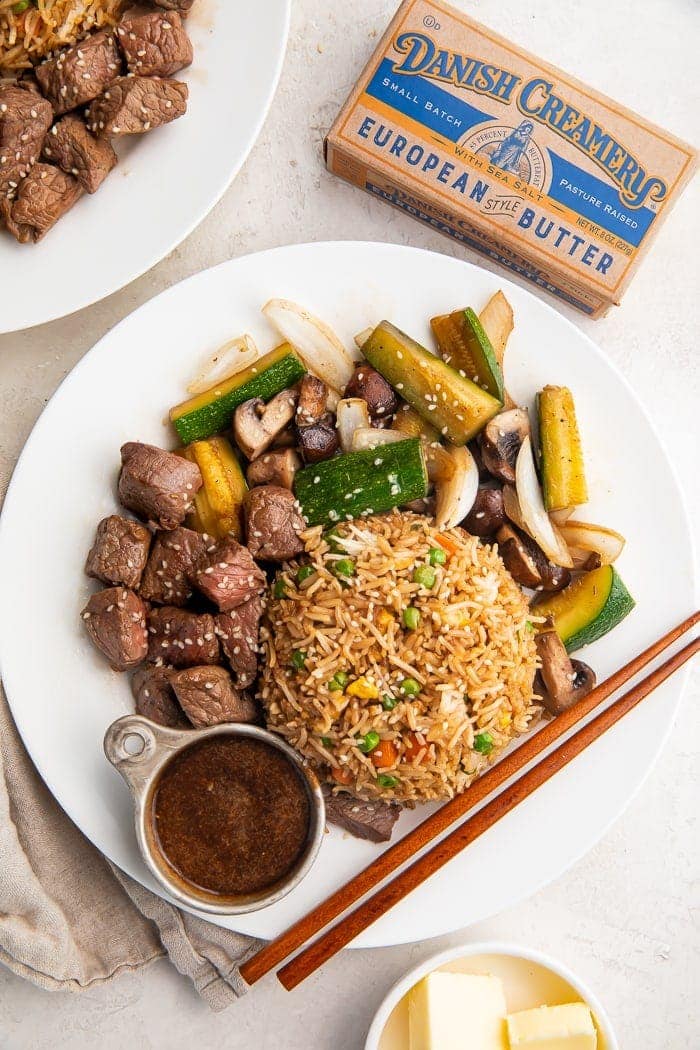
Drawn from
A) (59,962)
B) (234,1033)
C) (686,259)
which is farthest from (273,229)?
(234,1033)

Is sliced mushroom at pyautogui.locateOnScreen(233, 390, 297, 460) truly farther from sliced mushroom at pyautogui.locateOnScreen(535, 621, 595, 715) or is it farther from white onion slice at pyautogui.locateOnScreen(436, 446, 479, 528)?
sliced mushroom at pyautogui.locateOnScreen(535, 621, 595, 715)

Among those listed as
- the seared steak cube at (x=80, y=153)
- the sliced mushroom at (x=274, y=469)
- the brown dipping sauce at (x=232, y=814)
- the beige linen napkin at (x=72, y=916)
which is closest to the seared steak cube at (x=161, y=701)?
the brown dipping sauce at (x=232, y=814)

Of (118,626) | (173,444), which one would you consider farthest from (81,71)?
(118,626)

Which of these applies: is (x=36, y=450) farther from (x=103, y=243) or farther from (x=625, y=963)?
(x=625, y=963)

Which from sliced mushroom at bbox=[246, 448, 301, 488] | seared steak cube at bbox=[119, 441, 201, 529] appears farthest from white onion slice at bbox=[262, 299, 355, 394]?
seared steak cube at bbox=[119, 441, 201, 529]

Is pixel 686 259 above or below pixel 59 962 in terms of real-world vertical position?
above

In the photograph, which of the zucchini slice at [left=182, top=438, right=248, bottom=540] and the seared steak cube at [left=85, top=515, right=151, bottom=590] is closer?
the seared steak cube at [left=85, top=515, right=151, bottom=590]
